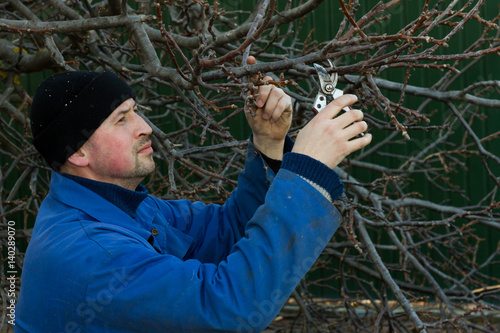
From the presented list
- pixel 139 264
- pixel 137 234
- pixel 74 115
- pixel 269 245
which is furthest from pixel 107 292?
pixel 74 115

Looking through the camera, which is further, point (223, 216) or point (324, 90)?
point (223, 216)

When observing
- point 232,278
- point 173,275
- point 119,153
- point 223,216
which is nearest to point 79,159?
point 119,153

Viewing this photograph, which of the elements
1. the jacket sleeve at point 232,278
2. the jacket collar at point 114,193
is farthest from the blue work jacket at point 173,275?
the jacket collar at point 114,193

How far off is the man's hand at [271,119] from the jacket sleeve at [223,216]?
0.18 feet

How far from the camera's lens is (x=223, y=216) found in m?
2.27

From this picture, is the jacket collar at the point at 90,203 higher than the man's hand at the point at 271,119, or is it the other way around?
the man's hand at the point at 271,119

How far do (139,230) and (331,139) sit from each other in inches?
25.7

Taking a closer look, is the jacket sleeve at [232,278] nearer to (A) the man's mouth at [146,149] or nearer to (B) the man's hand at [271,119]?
(B) the man's hand at [271,119]

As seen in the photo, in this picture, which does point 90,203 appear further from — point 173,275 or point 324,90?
point 324,90

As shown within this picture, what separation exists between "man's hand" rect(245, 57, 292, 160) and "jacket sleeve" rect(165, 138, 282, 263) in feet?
0.18

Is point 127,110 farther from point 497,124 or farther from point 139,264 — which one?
point 497,124

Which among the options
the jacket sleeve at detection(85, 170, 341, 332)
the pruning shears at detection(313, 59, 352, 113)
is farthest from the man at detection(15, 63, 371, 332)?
the pruning shears at detection(313, 59, 352, 113)

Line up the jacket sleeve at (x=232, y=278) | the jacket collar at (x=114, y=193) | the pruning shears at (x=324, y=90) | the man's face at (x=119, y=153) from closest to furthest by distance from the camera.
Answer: the jacket sleeve at (x=232, y=278) → the pruning shears at (x=324, y=90) → the jacket collar at (x=114, y=193) → the man's face at (x=119, y=153)

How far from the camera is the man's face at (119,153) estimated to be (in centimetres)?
200
